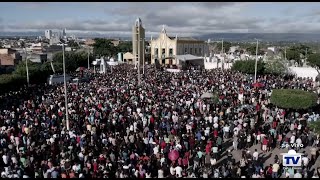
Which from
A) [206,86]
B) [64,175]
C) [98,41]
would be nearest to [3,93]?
[206,86]

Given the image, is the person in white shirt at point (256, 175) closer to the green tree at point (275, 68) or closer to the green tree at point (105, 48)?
the green tree at point (275, 68)

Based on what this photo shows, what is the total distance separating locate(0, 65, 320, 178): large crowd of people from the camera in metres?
13.3

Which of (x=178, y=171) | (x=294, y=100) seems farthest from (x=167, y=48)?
(x=178, y=171)

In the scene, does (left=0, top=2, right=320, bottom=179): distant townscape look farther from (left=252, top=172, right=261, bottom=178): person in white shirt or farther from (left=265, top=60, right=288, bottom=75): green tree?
(left=265, top=60, right=288, bottom=75): green tree

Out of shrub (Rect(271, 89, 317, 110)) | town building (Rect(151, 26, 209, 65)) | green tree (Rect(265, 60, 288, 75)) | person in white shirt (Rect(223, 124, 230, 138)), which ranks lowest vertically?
person in white shirt (Rect(223, 124, 230, 138))

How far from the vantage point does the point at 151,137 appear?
1659 centimetres

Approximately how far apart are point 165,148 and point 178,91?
14956 mm

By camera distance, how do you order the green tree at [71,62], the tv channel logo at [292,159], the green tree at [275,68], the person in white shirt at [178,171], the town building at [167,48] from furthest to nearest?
the town building at [167,48] → the green tree at [71,62] → the green tree at [275,68] → the person in white shirt at [178,171] → the tv channel logo at [292,159]

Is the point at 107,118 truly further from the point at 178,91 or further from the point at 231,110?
the point at 178,91

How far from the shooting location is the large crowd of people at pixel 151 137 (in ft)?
43.6

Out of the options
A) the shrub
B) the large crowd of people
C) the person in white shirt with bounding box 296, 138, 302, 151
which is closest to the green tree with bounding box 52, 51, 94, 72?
the large crowd of people

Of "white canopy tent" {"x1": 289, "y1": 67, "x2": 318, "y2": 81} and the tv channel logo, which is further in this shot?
"white canopy tent" {"x1": 289, "y1": 67, "x2": 318, "y2": 81}

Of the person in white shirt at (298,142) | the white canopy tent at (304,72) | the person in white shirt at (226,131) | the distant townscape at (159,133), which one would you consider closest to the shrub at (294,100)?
the distant townscape at (159,133)

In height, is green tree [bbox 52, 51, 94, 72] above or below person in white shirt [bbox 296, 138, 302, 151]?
above
